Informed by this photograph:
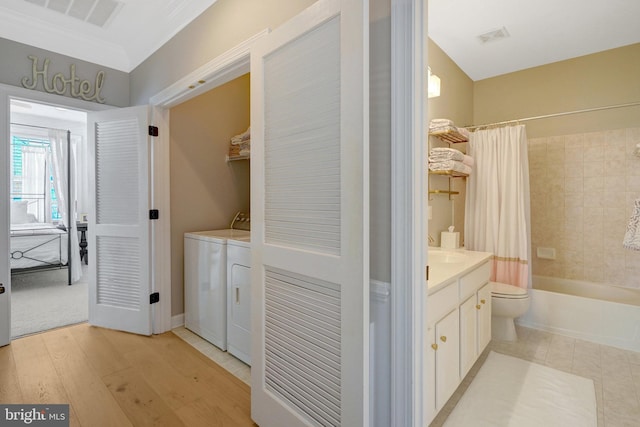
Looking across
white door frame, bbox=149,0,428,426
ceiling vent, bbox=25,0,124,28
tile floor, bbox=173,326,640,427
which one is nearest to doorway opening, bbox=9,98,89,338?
ceiling vent, bbox=25,0,124,28

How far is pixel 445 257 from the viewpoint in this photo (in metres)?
2.20

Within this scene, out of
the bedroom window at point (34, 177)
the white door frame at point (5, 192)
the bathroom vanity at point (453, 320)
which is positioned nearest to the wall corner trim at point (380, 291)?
the bathroom vanity at point (453, 320)

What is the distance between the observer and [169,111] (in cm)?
271

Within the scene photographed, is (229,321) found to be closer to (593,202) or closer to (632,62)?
(593,202)

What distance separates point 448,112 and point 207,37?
225 centimetres

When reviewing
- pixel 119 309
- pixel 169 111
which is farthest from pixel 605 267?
pixel 119 309

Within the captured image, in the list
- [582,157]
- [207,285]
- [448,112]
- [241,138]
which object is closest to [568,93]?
[582,157]

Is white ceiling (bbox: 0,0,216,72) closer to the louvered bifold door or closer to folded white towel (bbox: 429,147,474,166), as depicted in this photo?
the louvered bifold door

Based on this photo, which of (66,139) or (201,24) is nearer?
(201,24)

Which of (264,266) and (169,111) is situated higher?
(169,111)

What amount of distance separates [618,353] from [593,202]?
1452 millimetres

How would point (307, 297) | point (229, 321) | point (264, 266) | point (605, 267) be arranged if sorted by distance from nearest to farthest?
point (307, 297), point (264, 266), point (229, 321), point (605, 267)

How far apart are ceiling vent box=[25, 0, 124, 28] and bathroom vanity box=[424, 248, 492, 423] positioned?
2.95 m

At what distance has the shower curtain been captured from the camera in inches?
110
